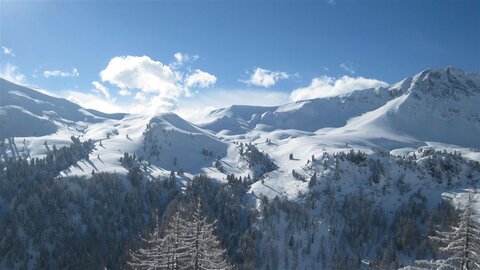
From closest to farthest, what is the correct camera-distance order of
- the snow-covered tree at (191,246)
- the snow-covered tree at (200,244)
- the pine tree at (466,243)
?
the pine tree at (466,243), the snow-covered tree at (200,244), the snow-covered tree at (191,246)

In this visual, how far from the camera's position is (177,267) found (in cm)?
3809

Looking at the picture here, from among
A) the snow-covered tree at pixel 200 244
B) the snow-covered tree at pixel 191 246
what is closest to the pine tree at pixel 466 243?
the snow-covered tree at pixel 200 244

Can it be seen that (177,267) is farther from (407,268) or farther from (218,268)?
(407,268)

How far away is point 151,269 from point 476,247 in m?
27.1

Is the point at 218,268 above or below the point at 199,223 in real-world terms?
below

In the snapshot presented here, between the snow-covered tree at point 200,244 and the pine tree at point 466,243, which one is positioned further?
the snow-covered tree at point 200,244

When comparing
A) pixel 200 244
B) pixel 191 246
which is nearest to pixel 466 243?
pixel 200 244

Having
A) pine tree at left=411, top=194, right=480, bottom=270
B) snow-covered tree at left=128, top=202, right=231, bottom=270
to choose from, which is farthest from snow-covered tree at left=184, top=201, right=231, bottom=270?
pine tree at left=411, top=194, right=480, bottom=270

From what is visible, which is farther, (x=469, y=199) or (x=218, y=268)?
(x=218, y=268)

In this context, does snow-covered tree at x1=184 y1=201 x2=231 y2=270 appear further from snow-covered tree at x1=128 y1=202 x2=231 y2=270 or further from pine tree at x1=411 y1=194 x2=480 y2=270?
pine tree at x1=411 y1=194 x2=480 y2=270

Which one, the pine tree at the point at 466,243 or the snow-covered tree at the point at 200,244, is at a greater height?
the pine tree at the point at 466,243

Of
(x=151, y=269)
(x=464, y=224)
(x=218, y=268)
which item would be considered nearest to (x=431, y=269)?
(x=464, y=224)

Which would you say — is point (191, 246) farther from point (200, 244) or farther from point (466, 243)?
point (466, 243)

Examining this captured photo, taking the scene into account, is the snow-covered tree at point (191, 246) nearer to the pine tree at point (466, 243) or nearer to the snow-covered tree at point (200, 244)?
the snow-covered tree at point (200, 244)
